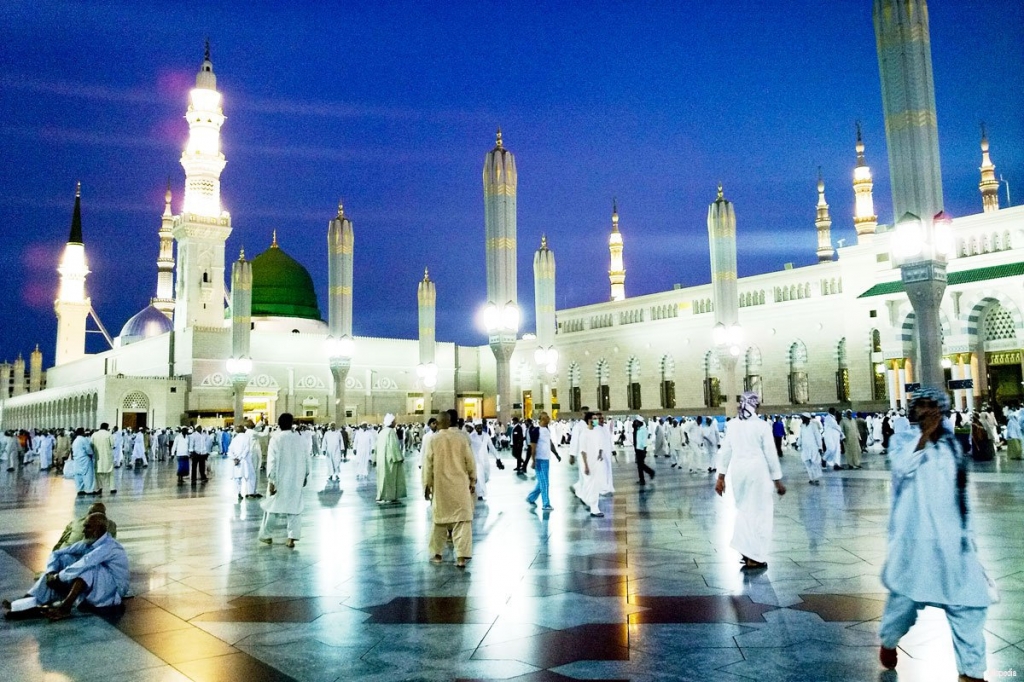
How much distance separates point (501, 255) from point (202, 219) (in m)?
25.6

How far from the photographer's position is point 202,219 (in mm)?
39562

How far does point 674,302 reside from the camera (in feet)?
126

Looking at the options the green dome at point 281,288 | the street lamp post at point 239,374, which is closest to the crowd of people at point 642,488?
the street lamp post at point 239,374

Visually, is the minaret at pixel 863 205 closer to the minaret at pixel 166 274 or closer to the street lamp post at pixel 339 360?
the street lamp post at pixel 339 360

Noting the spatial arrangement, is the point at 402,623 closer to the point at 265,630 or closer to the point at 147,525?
the point at 265,630

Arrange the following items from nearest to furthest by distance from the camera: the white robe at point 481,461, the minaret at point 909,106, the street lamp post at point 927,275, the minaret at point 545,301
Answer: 1. the white robe at point 481,461
2. the street lamp post at point 927,275
3. the minaret at point 909,106
4. the minaret at point 545,301

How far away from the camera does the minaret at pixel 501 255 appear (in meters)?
20.2

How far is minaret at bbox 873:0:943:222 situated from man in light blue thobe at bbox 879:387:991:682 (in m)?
11.4

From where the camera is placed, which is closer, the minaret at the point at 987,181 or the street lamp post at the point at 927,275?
the street lamp post at the point at 927,275

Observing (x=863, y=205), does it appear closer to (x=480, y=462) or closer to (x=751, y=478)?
(x=480, y=462)

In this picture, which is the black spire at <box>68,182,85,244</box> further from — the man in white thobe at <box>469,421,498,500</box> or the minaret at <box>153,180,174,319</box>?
the man in white thobe at <box>469,421,498,500</box>

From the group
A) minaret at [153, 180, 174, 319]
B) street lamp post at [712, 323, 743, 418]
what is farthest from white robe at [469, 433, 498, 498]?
minaret at [153, 180, 174, 319]

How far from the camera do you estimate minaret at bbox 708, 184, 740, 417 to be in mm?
24312

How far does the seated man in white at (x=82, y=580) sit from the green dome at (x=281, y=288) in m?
42.0
